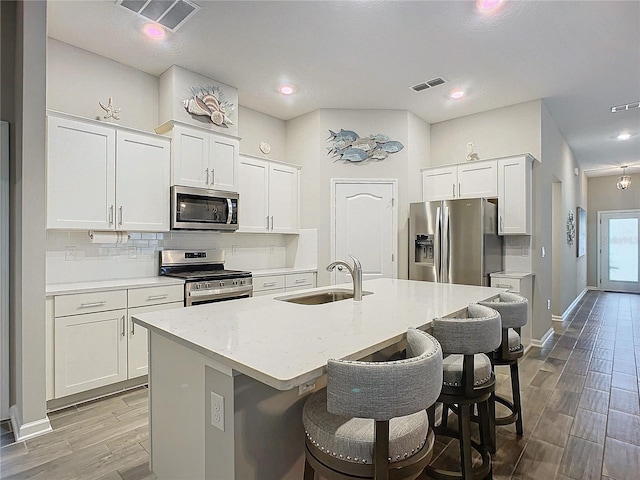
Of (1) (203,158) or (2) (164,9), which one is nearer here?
(2) (164,9)

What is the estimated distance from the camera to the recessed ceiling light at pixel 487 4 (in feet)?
8.50

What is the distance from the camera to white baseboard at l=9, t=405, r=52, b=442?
230cm

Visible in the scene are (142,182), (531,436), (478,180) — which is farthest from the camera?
(478,180)

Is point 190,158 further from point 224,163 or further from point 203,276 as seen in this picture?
point 203,276

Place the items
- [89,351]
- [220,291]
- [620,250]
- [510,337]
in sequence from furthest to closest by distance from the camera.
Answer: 1. [620,250]
2. [220,291]
3. [89,351]
4. [510,337]

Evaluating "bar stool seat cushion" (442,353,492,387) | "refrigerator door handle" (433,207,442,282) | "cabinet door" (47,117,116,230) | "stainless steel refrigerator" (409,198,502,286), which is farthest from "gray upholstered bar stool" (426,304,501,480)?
"cabinet door" (47,117,116,230)

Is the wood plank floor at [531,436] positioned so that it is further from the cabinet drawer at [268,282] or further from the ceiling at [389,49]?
the ceiling at [389,49]

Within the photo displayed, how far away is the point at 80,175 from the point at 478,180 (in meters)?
4.18

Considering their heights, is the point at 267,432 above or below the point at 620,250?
below

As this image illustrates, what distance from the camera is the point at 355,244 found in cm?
480

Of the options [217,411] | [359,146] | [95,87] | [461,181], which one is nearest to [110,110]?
[95,87]

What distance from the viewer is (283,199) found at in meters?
4.81

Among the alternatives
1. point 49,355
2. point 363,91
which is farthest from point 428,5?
point 49,355

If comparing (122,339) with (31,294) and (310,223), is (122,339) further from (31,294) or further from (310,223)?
(310,223)
